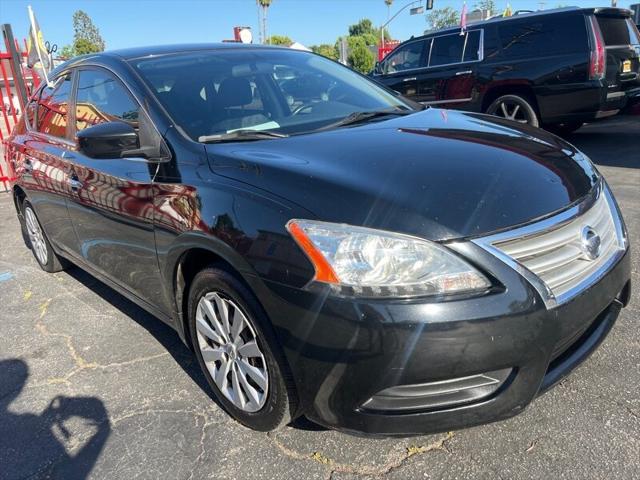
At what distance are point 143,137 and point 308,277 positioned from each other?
1.33 metres

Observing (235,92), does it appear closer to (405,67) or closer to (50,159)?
(50,159)

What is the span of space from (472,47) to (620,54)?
7.13ft

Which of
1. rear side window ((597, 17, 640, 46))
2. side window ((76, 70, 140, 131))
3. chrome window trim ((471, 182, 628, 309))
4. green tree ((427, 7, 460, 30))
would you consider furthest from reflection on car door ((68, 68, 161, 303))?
green tree ((427, 7, 460, 30))

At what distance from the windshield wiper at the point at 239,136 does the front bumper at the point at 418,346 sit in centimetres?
86

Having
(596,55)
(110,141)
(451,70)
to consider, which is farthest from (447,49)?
(110,141)

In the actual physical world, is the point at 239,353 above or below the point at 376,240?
below

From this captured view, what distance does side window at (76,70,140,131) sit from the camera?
9.43 feet

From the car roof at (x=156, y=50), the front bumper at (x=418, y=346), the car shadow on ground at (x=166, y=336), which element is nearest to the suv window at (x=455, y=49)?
the car roof at (x=156, y=50)

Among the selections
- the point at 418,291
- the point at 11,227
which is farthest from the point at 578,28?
the point at 11,227

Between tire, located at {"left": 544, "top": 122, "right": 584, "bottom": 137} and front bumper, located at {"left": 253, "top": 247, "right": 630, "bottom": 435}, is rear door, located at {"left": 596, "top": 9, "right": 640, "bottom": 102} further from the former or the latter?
front bumper, located at {"left": 253, "top": 247, "right": 630, "bottom": 435}

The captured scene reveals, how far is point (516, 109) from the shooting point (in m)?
8.13

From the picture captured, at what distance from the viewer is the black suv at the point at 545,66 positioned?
7.36 meters

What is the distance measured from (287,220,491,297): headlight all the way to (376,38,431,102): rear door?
8.06 m

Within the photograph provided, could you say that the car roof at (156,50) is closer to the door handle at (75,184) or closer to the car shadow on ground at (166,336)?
Answer: the door handle at (75,184)
